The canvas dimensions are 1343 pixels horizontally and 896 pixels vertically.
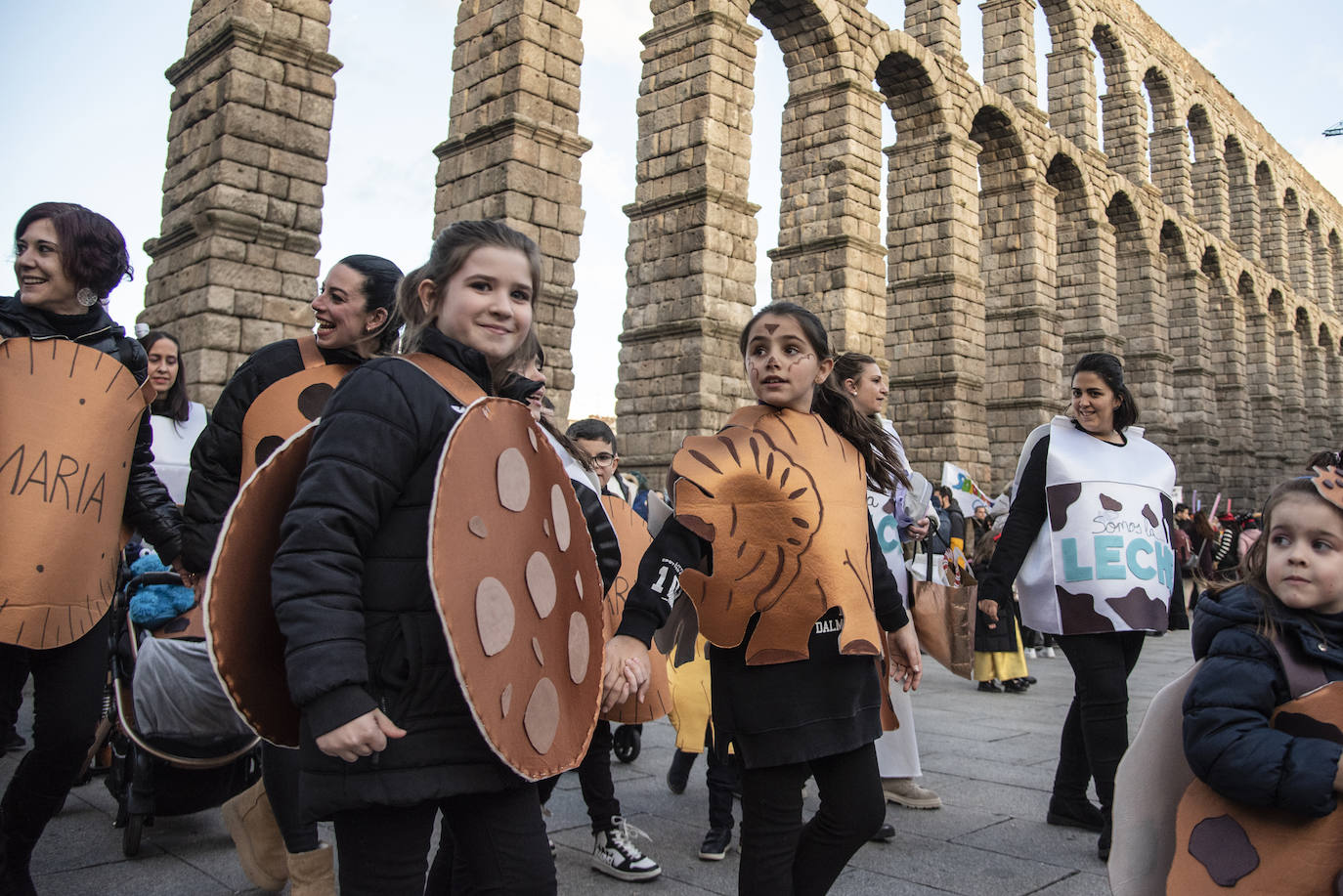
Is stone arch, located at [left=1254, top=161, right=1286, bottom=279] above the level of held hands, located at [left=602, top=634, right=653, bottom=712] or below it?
above

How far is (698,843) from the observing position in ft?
12.1

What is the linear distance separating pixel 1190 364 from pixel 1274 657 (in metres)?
32.1

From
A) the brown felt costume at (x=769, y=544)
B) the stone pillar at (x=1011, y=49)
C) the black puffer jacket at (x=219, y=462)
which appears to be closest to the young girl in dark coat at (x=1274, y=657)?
the brown felt costume at (x=769, y=544)

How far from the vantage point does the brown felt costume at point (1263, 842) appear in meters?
1.65

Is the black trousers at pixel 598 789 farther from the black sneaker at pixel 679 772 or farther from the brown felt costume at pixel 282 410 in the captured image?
the brown felt costume at pixel 282 410


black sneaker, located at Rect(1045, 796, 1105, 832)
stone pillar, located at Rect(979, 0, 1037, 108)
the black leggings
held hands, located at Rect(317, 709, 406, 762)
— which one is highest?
stone pillar, located at Rect(979, 0, 1037, 108)

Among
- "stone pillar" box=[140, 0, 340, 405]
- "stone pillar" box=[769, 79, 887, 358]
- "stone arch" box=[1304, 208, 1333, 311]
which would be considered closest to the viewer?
"stone pillar" box=[140, 0, 340, 405]

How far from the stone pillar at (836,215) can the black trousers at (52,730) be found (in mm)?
12517

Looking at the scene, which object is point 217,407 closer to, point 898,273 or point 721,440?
point 721,440

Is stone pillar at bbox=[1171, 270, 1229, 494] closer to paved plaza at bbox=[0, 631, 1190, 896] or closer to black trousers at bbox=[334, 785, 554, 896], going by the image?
paved plaza at bbox=[0, 631, 1190, 896]

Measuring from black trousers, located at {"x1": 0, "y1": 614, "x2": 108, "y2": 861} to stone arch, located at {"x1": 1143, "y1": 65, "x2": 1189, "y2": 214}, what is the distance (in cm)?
3330

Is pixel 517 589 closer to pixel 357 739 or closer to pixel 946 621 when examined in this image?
pixel 357 739

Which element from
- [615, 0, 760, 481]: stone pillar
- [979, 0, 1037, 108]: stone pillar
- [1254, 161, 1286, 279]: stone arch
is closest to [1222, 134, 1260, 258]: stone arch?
[1254, 161, 1286, 279]: stone arch

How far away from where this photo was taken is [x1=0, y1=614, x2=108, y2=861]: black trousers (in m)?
2.54
